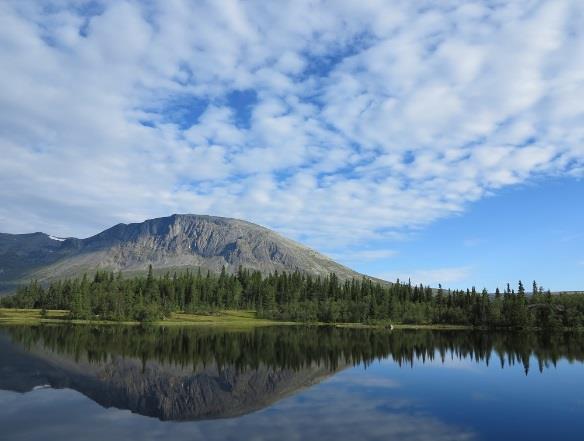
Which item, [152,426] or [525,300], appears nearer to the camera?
[152,426]

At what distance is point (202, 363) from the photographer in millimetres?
74688

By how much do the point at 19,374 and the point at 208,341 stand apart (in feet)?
172

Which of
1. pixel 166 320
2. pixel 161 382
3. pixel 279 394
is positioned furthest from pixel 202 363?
pixel 166 320

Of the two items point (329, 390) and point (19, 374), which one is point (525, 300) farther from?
point (19, 374)

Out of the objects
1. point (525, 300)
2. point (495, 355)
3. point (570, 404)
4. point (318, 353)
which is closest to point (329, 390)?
point (570, 404)

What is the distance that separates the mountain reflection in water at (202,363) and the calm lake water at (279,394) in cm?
21

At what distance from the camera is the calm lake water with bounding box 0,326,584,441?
37.4 metres

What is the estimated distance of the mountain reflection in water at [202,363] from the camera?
4912 cm

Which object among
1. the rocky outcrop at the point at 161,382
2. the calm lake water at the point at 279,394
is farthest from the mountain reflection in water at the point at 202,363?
the calm lake water at the point at 279,394

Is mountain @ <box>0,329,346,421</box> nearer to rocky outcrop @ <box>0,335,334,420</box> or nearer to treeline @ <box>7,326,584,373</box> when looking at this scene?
rocky outcrop @ <box>0,335,334,420</box>

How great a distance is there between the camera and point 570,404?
51.0 meters

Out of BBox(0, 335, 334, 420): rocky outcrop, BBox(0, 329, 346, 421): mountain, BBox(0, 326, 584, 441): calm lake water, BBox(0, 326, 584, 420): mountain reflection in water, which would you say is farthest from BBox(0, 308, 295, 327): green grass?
BBox(0, 335, 334, 420): rocky outcrop

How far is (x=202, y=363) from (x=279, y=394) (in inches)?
1027

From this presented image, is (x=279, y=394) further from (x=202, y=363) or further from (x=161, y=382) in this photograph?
(x=202, y=363)
